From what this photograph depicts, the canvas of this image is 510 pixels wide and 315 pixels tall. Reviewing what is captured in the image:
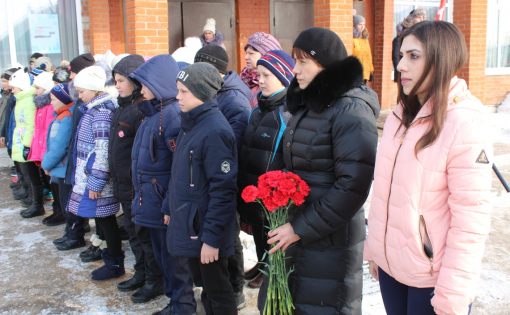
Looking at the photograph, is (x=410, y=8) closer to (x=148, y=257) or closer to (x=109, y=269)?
(x=109, y=269)

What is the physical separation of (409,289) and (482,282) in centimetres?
222

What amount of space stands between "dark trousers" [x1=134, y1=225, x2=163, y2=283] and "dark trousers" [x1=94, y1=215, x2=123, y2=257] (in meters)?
0.37

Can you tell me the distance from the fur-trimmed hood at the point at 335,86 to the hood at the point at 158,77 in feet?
4.25

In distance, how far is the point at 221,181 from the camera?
2.94 m

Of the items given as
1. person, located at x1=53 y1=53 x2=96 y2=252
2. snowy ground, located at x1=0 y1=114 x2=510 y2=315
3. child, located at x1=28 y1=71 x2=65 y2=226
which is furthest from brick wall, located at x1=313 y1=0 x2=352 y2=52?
child, located at x1=28 y1=71 x2=65 y2=226

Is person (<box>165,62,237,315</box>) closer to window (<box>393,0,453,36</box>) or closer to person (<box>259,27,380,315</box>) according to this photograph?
person (<box>259,27,380,315</box>)

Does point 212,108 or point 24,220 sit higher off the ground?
point 212,108

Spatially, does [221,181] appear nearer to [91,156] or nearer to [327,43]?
[327,43]

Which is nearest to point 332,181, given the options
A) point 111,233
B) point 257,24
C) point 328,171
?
point 328,171

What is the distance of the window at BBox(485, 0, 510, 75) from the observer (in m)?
14.0

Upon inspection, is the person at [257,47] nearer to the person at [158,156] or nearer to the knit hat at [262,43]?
the knit hat at [262,43]

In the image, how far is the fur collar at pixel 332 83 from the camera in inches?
96.9

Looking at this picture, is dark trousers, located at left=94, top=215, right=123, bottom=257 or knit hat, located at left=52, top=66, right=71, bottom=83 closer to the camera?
dark trousers, located at left=94, top=215, right=123, bottom=257

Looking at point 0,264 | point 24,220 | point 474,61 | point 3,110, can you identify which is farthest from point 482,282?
point 474,61
